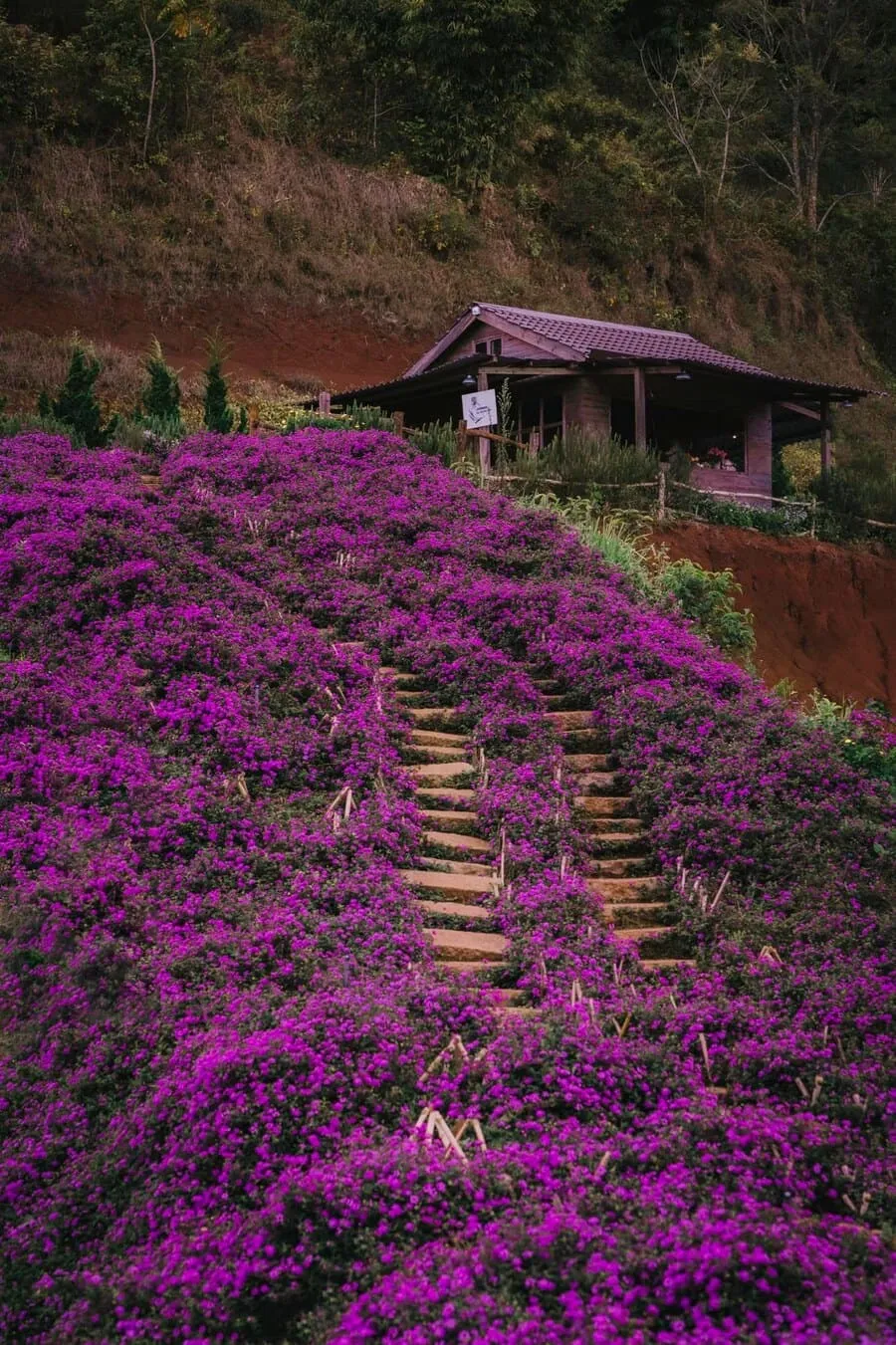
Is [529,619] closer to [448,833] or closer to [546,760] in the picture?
[546,760]

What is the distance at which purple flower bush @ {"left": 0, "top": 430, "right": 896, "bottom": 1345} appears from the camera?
4.05 m

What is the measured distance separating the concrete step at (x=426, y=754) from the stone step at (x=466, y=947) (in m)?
2.17

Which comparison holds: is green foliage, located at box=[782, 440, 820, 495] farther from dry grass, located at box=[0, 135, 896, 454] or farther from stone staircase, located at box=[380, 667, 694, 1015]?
stone staircase, located at box=[380, 667, 694, 1015]

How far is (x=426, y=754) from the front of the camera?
8625mm


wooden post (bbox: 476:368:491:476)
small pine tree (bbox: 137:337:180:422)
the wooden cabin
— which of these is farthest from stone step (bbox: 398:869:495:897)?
the wooden cabin

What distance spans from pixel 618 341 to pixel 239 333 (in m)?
10.5

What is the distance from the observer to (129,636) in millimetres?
9438

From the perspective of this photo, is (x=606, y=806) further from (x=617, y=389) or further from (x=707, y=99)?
(x=707, y=99)

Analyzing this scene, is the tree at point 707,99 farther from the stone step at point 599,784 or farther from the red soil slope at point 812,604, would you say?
the stone step at point 599,784

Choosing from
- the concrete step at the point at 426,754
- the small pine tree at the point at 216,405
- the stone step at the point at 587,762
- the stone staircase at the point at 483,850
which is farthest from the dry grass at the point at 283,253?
the stone step at the point at 587,762

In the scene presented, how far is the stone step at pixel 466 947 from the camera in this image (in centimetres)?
634

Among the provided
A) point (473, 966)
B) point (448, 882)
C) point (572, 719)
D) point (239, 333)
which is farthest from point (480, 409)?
point (239, 333)

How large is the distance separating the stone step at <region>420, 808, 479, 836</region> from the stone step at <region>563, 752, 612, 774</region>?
114 cm

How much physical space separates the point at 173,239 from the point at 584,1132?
29.5 m
